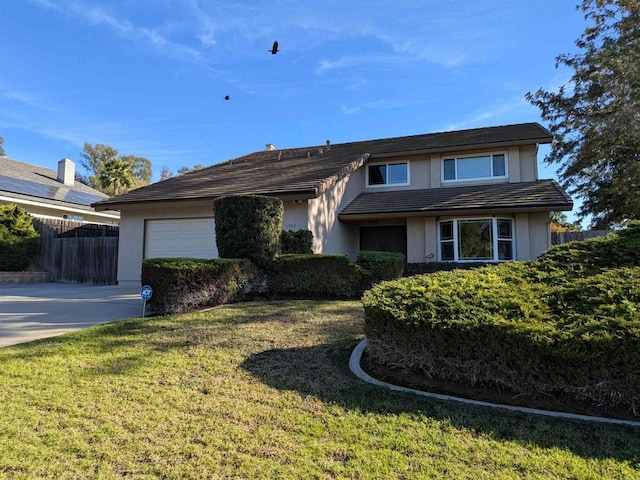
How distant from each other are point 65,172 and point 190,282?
87.3 feet

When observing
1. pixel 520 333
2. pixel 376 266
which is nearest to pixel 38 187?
pixel 376 266

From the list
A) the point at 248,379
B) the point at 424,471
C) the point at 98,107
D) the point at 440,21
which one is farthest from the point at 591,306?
the point at 98,107

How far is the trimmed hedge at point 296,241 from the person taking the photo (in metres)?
11.6

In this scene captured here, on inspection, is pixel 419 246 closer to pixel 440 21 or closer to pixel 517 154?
→ pixel 517 154

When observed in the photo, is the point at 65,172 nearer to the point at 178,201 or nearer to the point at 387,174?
the point at 178,201

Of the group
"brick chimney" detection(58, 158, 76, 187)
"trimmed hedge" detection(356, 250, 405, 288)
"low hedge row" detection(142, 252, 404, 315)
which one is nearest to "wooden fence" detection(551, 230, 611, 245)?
"low hedge row" detection(142, 252, 404, 315)

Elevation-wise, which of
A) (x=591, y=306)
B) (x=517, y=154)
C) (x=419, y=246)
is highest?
(x=517, y=154)

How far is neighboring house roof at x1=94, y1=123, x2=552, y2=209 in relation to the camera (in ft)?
44.2

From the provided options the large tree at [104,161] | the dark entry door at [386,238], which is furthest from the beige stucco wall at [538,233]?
the large tree at [104,161]

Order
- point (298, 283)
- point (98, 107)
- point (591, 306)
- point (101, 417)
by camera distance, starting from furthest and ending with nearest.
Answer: point (98, 107) → point (298, 283) → point (591, 306) → point (101, 417)

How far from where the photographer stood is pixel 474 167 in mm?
15594

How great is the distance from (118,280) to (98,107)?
32.2ft

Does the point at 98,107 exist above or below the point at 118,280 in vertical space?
above

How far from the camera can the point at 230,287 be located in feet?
28.8
